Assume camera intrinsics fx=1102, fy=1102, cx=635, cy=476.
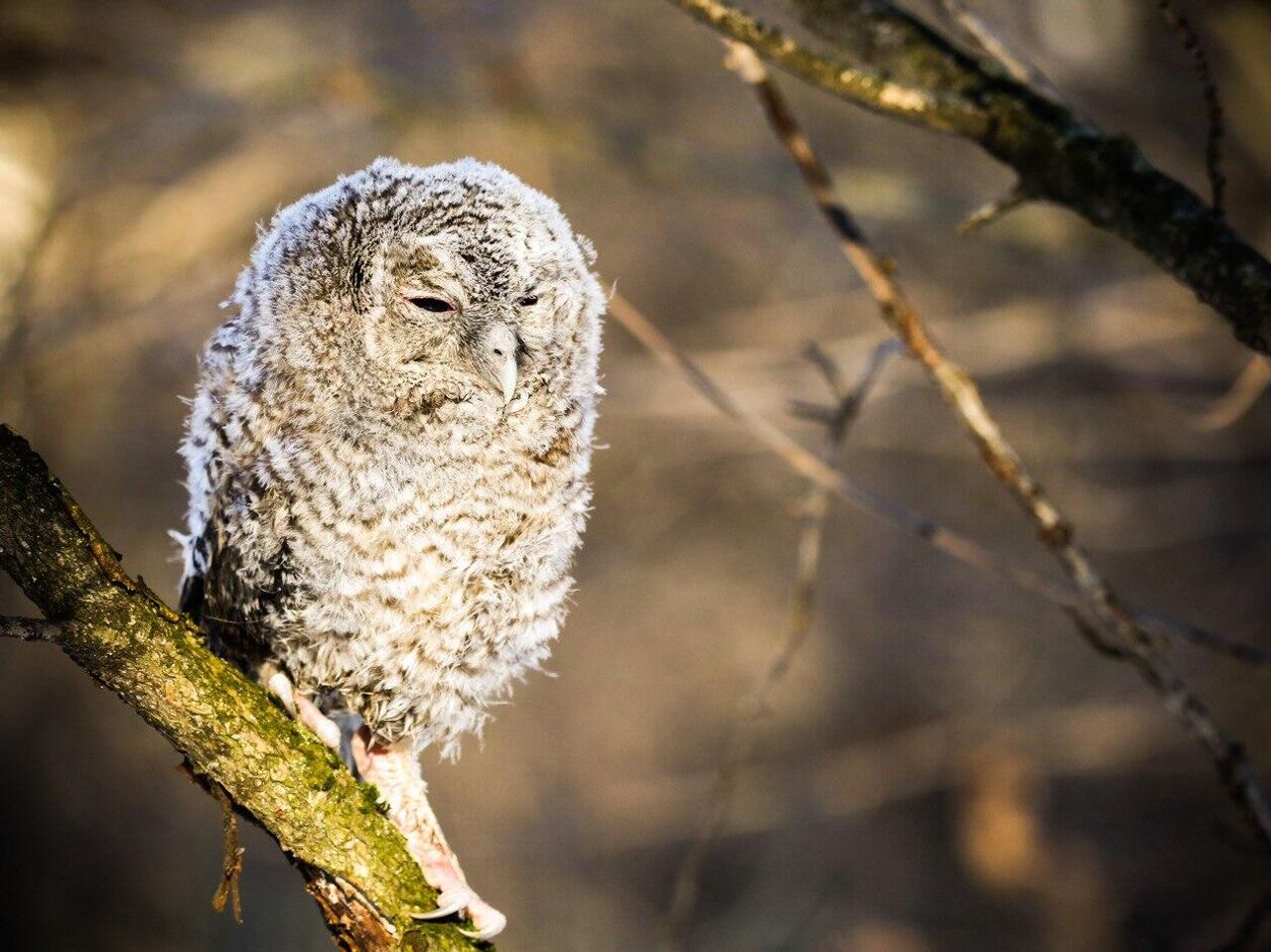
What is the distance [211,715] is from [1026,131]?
1.32 m

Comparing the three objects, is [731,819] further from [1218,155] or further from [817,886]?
Result: [1218,155]

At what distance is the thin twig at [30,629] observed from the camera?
43.2 inches

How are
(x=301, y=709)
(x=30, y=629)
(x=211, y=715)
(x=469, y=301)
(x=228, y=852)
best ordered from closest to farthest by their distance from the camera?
1. (x=30, y=629)
2. (x=211, y=715)
3. (x=228, y=852)
4. (x=469, y=301)
5. (x=301, y=709)

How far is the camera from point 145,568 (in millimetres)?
5602

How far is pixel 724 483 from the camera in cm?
648

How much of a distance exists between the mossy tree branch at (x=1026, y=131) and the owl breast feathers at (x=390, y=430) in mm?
464

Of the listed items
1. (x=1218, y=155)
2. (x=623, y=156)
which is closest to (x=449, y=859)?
(x=1218, y=155)

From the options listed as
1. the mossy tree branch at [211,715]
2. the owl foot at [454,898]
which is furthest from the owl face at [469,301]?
the owl foot at [454,898]

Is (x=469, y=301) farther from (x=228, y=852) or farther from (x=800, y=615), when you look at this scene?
(x=800, y=615)

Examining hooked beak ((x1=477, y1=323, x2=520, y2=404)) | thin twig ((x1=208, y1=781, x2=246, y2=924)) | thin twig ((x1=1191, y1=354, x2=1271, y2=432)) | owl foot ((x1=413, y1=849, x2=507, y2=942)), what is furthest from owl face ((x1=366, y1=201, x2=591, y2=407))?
thin twig ((x1=1191, y1=354, x2=1271, y2=432))

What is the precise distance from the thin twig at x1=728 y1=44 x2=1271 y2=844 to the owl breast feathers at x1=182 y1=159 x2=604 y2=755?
1.55 ft

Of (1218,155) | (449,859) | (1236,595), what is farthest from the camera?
(1236,595)

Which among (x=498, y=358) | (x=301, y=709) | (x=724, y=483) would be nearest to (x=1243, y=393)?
(x=498, y=358)

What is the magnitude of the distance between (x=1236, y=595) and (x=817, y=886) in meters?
2.48
